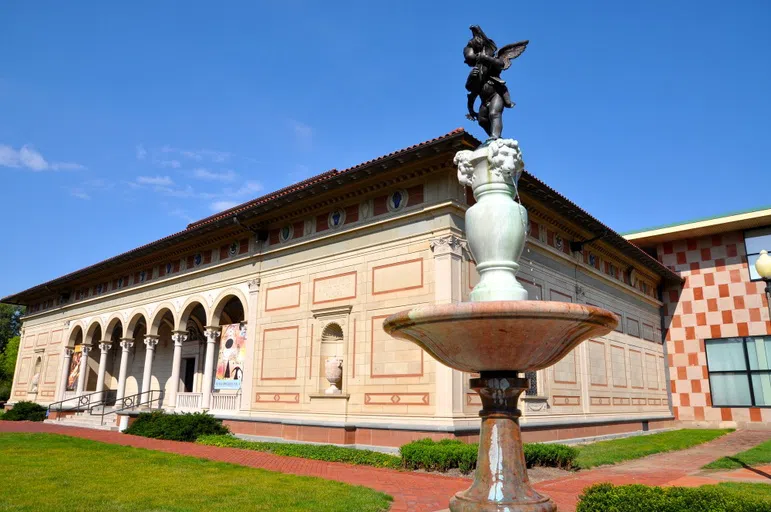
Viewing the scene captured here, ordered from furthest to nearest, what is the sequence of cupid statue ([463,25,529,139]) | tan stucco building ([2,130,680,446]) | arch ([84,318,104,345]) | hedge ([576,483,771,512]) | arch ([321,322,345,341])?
arch ([84,318,104,345])
arch ([321,322,345,341])
tan stucco building ([2,130,680,446])
cupid statue ([463,25,529,139])
hedge ([576,483,771,512])

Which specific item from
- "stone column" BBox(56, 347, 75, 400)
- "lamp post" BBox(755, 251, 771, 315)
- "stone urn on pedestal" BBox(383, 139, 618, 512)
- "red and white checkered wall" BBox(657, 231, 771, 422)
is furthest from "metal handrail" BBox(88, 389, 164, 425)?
"red and white checkered wall" BBox(657, 231, 771, 422)

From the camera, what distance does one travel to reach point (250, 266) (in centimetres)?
2028

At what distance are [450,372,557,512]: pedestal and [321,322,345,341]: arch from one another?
466 inches

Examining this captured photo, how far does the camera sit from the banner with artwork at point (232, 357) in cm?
1956

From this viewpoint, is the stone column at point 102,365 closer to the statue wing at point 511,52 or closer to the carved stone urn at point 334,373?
the carved stone urn at point 334,373

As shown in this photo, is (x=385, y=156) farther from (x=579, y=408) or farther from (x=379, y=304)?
(x=579, y=408)

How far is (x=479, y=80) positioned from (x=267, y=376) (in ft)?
46.0

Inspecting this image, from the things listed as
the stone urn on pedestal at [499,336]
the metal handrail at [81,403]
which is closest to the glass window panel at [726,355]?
the stone urn on pedestal at [499,336]

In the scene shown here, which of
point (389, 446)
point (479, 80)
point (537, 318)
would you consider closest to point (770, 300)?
point (479, 80)

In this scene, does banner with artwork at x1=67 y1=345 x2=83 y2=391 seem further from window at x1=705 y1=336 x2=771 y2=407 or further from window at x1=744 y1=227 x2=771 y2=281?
window at x1=744 y1=227 x2=771 y2=281

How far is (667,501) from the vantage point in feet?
19.4

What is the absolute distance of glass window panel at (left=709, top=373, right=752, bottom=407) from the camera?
2609 cm

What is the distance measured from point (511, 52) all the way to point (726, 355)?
84.3ft

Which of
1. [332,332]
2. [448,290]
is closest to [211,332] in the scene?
[332,332]
